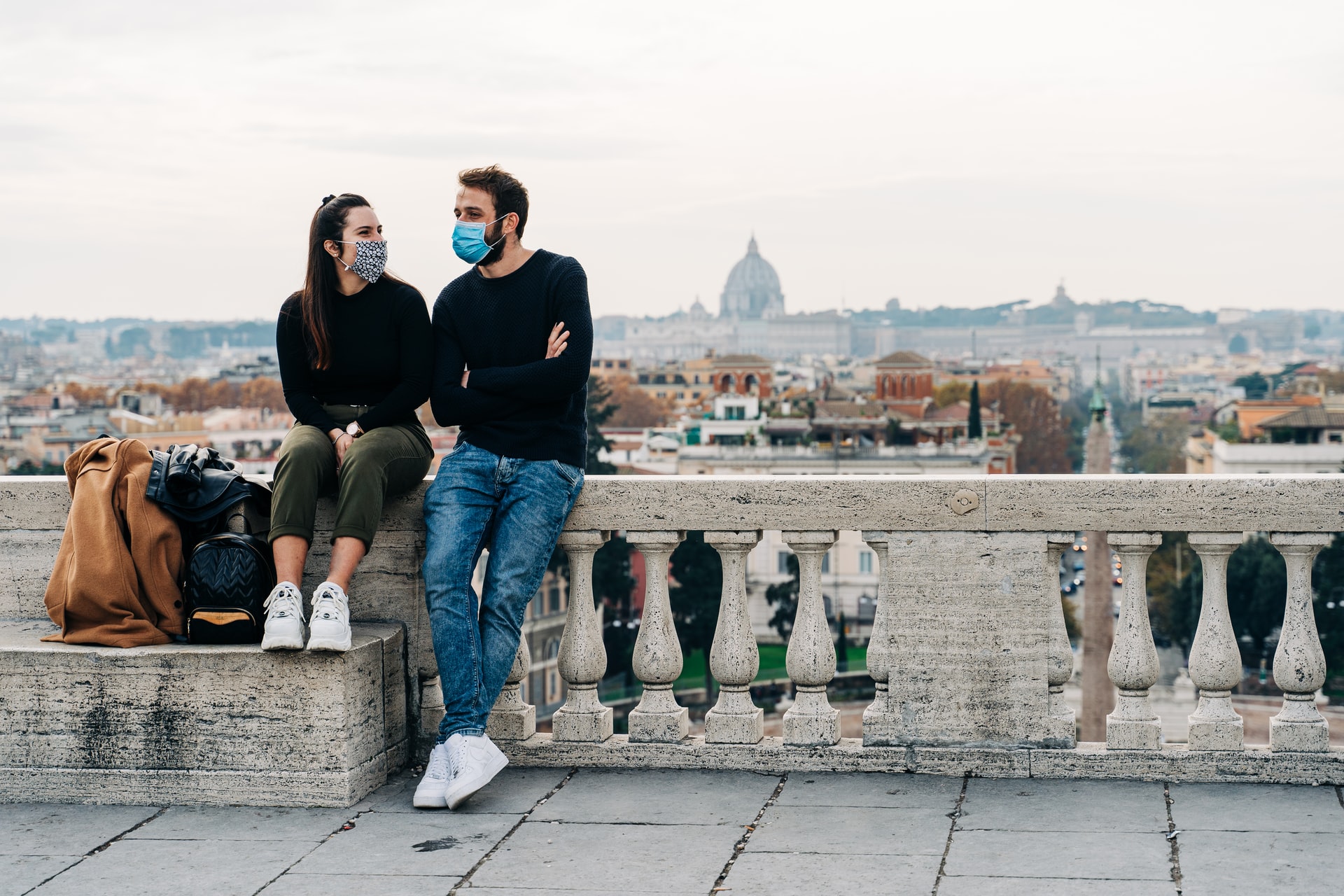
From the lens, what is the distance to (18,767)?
13.6 ft

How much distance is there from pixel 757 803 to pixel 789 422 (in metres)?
72.0

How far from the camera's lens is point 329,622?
3973 millimetres

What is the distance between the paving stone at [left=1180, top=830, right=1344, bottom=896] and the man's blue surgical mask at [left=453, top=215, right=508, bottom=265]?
2277mm

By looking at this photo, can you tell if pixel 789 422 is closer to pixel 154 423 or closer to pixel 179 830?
pixel 154 423

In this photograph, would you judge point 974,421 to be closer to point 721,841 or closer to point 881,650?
point 881,650

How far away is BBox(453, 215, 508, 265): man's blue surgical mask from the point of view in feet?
14.2

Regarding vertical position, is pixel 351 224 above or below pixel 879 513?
above

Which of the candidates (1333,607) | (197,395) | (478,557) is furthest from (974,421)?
(197,395)

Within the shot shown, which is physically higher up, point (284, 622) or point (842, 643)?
point (284, 622)

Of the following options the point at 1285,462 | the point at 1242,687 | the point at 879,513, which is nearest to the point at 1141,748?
the point at 879,513

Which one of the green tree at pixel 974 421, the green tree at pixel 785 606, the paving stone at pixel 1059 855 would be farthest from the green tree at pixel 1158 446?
the paving stone at pixel 1059 855

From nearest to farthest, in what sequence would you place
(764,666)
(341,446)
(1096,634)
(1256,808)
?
(1256,808)
(341,446)
(1096,634)
(764,666)

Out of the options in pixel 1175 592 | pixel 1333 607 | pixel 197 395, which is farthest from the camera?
pixel 197 395

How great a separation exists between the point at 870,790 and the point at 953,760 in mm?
281
